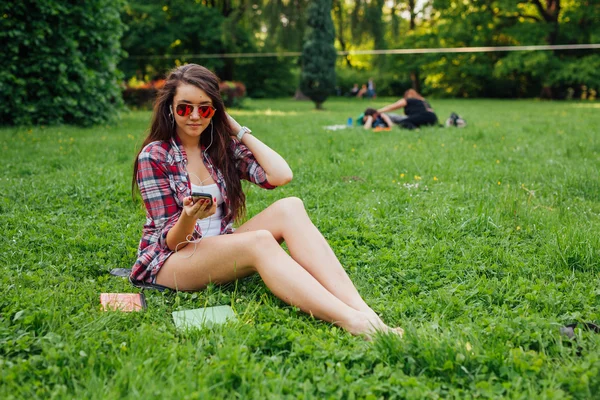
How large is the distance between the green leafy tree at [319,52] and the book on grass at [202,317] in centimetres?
1685

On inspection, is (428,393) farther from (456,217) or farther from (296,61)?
(296,61)

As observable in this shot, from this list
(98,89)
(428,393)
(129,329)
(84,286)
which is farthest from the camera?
(98,89)

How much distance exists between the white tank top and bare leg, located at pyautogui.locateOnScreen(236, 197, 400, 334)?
0.17 m

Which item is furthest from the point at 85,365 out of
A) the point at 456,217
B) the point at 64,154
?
the point at 64,154

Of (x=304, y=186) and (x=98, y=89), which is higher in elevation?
(x=98, y=89)

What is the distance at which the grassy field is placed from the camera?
206cm

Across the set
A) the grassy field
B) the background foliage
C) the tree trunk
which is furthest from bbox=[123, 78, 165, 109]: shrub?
the tree trunk

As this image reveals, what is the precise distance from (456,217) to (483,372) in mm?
2341

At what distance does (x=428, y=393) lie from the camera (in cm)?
198

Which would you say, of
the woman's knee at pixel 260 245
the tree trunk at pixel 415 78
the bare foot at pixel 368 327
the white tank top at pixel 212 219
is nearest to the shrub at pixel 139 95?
the white tank top at pixel 212 219

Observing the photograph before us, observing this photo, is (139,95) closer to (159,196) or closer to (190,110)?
(190,110)

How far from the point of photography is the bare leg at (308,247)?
9.09ft

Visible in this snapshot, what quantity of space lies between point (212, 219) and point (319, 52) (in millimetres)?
16695

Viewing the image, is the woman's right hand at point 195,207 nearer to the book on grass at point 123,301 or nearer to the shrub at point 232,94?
the book on grass at point 123,301
